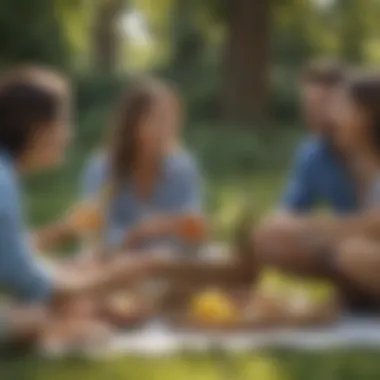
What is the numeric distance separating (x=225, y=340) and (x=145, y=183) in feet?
0.88

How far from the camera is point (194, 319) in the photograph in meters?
2.34

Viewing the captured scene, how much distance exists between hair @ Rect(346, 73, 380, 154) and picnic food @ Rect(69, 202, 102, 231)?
1.42ft

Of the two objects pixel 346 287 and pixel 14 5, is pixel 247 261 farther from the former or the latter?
pixel 14 5

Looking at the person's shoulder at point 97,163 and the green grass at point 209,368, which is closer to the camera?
the green grass at point 209,368

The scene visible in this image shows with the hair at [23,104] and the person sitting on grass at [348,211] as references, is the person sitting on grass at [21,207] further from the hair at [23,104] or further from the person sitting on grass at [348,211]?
the person sitting on grass at [348,211]

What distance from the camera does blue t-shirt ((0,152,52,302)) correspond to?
2.26m

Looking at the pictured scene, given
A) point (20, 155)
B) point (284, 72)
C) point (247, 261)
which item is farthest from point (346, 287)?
point (20, 155)

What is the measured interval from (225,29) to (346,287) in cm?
44

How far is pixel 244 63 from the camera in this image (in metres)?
2.33

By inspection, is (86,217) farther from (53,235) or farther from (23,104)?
(23,104)

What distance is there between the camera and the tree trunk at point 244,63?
2.34 meters

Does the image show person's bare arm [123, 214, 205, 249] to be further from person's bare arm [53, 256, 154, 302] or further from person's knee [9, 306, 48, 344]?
person's knee [9, 306, 48, 344]

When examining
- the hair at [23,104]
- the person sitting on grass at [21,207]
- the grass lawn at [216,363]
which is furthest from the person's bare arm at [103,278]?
the hair at [23,104]

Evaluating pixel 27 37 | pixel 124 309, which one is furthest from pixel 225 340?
pixel 27 37
